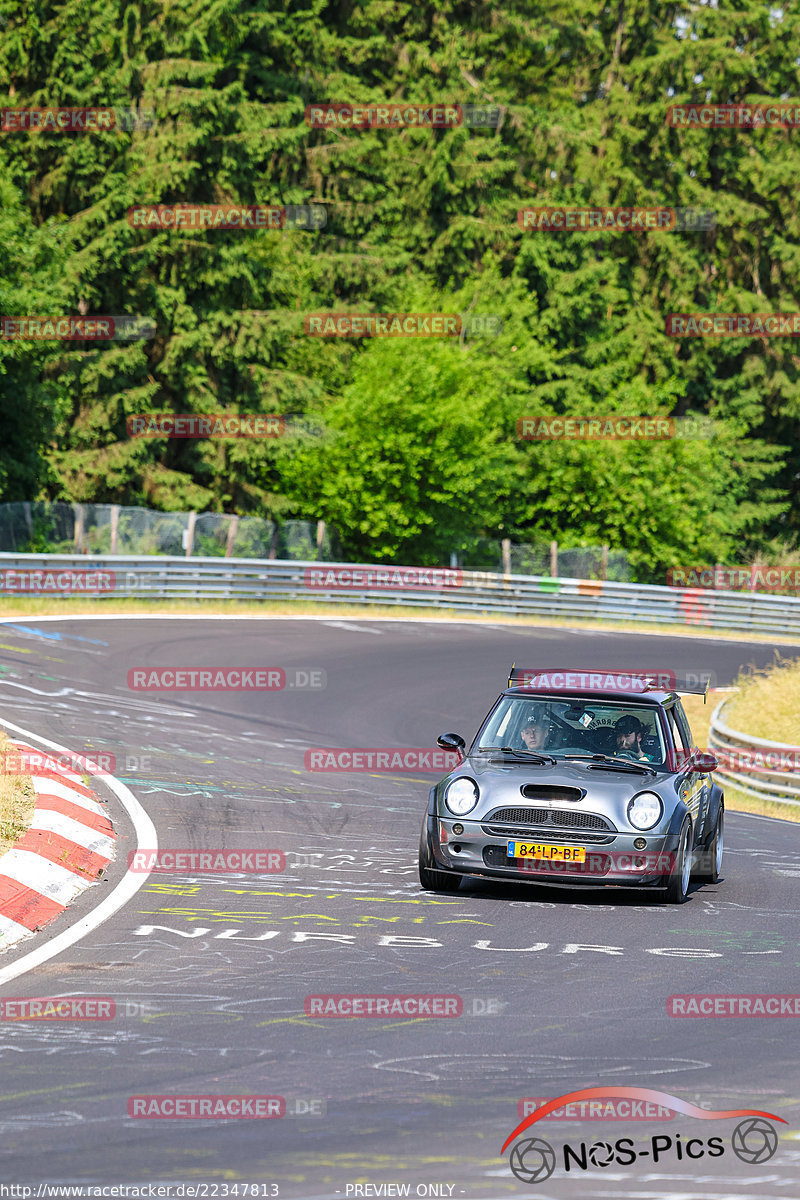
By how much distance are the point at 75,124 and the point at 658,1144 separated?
132 feet

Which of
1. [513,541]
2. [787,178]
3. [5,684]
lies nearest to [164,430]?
[513,541]

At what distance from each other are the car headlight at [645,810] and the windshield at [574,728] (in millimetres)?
813

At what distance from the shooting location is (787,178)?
60.5 m

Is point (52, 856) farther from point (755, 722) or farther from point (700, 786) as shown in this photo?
point (755, 722)

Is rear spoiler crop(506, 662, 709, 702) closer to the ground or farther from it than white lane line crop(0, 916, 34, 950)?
farther from it

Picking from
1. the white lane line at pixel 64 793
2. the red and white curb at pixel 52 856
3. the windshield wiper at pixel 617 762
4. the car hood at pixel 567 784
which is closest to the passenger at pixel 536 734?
the windshield wiper at pixel 617 762

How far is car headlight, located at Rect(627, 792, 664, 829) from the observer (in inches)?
403

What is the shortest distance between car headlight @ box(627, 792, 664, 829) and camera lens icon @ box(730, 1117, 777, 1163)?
4.60 meters

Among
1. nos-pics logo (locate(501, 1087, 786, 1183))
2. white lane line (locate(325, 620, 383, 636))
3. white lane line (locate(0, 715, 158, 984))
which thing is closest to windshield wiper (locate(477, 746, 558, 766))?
white lane line (locate(0, 715, 158, 984))

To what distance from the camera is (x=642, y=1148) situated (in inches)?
210

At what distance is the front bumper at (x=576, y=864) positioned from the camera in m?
10.2

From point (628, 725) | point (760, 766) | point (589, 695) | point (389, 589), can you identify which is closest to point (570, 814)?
point (628, 725)

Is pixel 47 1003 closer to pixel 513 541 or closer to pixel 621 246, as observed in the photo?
pixel 513 541

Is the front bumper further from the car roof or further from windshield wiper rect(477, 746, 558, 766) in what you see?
the car roof
